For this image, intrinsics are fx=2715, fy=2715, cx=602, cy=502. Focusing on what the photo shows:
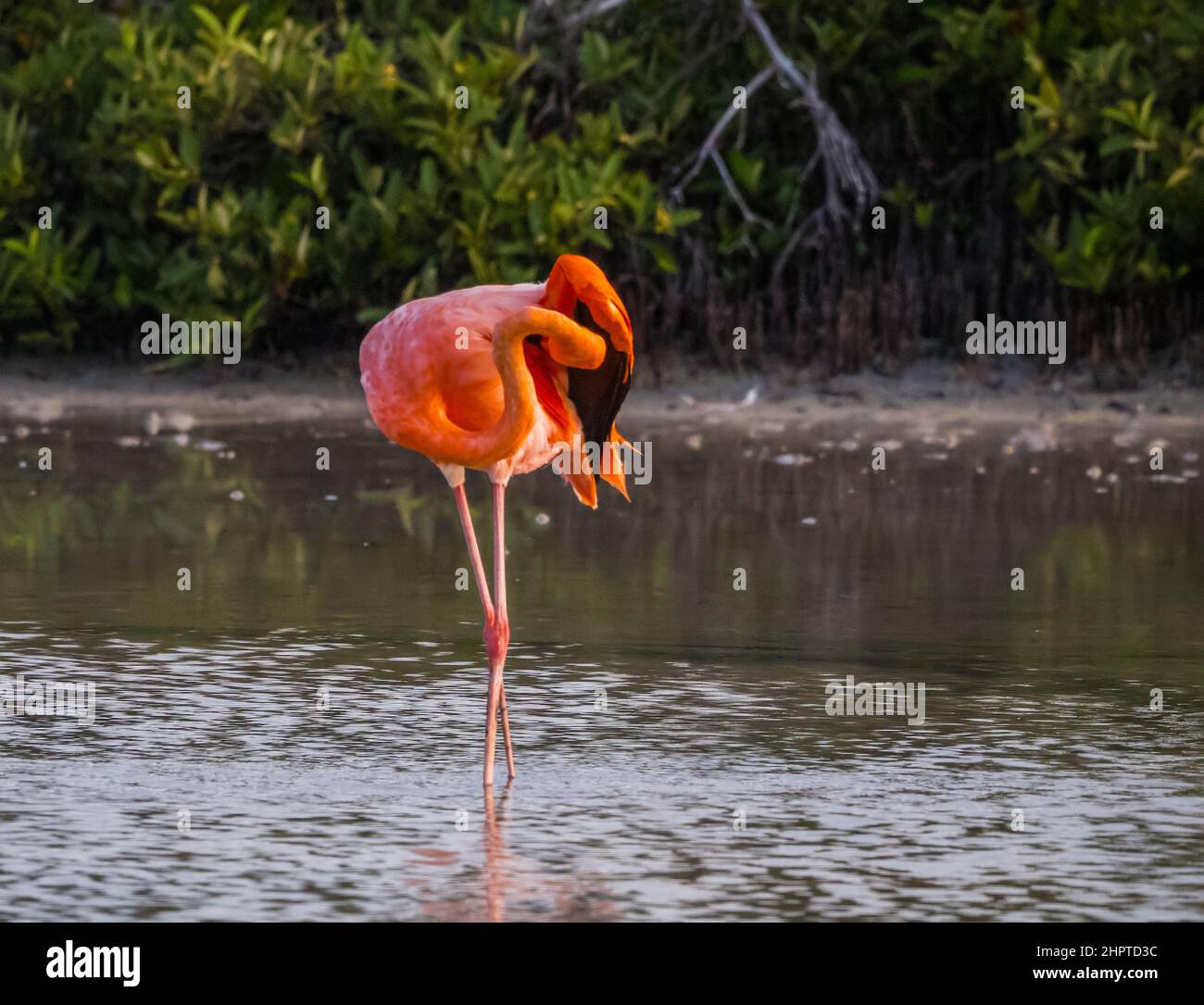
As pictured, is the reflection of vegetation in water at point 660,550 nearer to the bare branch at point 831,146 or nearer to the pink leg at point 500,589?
the pink leg at point 500,589

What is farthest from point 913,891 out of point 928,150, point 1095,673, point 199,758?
point 928,150

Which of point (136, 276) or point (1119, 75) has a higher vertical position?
point (1119, 75)

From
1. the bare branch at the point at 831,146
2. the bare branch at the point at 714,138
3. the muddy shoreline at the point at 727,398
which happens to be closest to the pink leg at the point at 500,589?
the muddy shoreline at the point at 727,398

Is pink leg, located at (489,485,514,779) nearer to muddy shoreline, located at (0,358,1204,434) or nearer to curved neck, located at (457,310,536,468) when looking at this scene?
curved neck, located at (457,310,536,468)

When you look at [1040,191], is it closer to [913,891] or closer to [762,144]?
[762,144]

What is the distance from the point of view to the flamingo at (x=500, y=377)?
273 inches

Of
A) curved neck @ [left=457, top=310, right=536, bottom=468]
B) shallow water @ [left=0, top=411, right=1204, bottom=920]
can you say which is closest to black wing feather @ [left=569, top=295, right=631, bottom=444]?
curved neck @ [left=457, top=310, right=536, bottom=468]

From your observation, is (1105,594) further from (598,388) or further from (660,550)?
(598,388)

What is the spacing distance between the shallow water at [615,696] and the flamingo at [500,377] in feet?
2.01

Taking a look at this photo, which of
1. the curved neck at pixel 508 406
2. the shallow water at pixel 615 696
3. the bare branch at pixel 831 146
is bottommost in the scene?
the shallow water at pixel 615 696

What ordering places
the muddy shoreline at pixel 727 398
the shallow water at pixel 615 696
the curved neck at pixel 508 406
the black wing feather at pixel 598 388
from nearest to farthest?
the shallow water at pixel 615 696 → the curved neck at pixel 508 406 → the black wing feather at pixel 598 388 → the muddy shoreline at pixel 727 398

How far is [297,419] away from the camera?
16125mm

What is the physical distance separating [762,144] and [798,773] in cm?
1175
